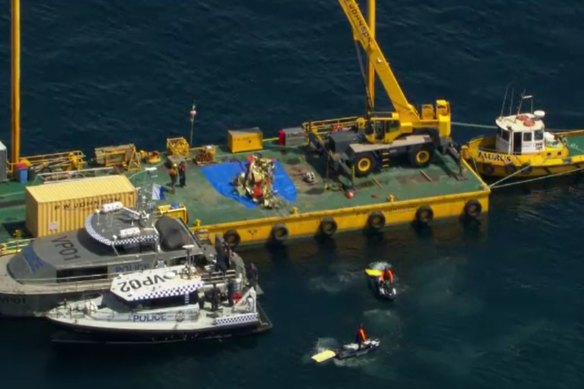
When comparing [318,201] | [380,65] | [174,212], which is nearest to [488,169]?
[380,65]

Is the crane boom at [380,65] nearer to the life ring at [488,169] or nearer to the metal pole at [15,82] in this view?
the life ring at [488,169]

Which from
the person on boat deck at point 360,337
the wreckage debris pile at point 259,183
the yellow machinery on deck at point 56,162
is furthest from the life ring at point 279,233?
the yellow machinery on deck at point 56,162

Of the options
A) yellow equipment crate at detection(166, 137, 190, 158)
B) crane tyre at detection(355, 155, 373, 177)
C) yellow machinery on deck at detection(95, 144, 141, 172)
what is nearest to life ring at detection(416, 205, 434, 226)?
crane tyre at detection(355, 155, 373, 177)

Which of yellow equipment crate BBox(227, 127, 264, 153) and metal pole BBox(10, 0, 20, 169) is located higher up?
metal pole BBox(10, 0, 20, 169)

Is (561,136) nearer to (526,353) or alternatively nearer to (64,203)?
(526,353)

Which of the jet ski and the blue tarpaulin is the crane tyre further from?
the jet ski

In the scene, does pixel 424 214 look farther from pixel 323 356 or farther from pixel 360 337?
pixel 323 356
